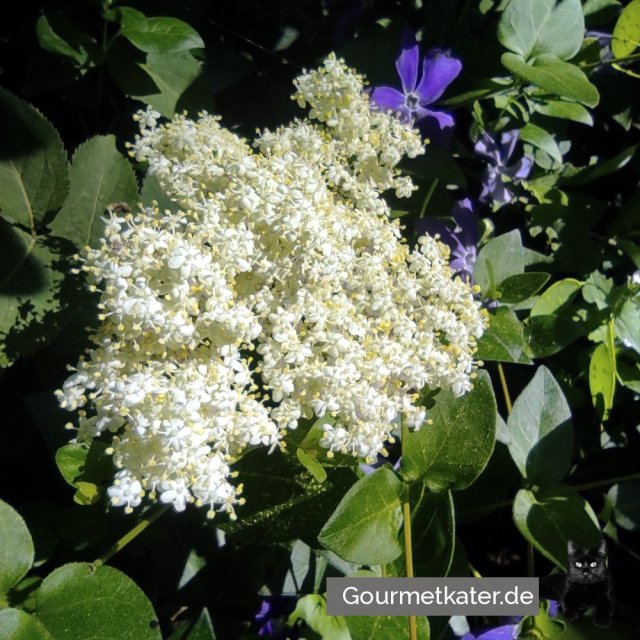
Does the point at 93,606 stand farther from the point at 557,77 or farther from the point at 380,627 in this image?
the point at 557,77

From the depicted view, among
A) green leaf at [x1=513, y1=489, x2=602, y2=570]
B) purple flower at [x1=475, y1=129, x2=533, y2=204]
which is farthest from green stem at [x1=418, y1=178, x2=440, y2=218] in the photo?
green leaf at [x1=513, y1=489, x2=602, y2=570]

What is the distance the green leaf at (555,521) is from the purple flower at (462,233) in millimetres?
342

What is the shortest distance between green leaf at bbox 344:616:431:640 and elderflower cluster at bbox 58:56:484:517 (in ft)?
0.86

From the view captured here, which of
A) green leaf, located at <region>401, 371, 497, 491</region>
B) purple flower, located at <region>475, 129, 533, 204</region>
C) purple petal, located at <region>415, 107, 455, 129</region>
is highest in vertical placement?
purple petal, located at <region>415, 107, 455, 129</region>

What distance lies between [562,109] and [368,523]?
70 cm

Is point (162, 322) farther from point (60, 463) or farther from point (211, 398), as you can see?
point (60, 463)

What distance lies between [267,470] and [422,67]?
645 millimetres

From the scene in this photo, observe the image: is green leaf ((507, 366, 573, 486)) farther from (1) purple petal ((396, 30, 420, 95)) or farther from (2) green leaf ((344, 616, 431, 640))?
(1) purple petal ((396, 30, 420, 95))

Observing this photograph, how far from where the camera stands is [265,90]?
4.21ft

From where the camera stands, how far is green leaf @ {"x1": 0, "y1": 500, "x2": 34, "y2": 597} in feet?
3.00

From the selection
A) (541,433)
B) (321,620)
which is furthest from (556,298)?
(321,620)

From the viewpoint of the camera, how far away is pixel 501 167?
1220 mm

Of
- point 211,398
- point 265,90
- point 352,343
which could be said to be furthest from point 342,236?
point 265,90

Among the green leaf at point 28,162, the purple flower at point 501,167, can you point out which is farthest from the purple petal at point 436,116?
the green leaf at point 28,162
